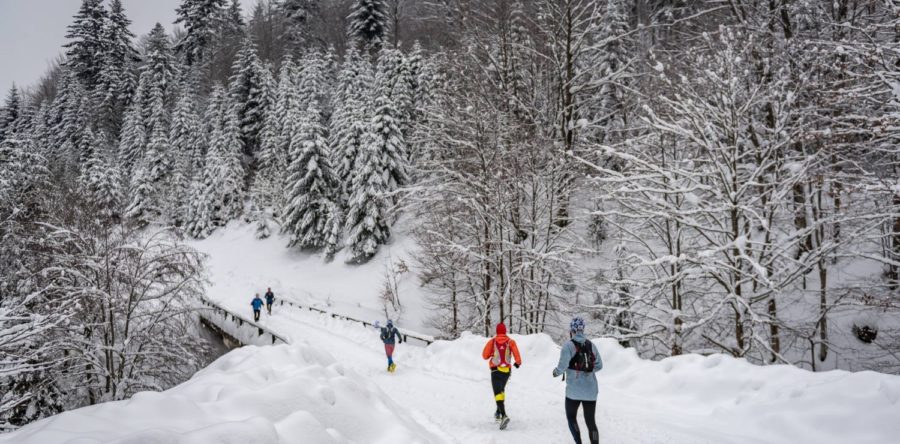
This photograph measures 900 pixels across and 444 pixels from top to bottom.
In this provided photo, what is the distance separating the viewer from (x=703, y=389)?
6.84 meters

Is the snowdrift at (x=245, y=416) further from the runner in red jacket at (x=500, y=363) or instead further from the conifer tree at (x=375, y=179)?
the conifer tree at (x=375, y=179)

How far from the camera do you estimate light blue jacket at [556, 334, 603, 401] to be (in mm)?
5379

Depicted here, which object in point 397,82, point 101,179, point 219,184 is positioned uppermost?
point 397,82

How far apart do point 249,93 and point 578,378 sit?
53.4 metres

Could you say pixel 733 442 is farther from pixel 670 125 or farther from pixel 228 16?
pixel 228 16

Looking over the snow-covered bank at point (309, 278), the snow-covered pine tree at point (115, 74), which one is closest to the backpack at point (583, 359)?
the snow-covered bank at point (309, 278)

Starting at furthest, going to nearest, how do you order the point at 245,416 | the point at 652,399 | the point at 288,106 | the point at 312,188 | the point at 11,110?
1. the point at 11,110
2. the point at 288,106
3. the point at 312,188
4. the point at 652,399
5. the point at 245,416

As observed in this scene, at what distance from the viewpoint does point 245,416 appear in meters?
4.67

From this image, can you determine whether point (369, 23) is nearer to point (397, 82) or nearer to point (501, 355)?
point (397, 82)

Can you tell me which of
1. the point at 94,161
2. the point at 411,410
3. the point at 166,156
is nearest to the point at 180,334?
the point at 411,410

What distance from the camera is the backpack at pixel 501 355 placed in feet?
22.6

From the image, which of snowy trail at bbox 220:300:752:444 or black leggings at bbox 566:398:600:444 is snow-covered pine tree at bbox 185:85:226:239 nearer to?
snowy trail at bbox 220:300:752:444

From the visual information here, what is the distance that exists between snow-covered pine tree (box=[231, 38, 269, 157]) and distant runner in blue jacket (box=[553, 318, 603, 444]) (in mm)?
49931

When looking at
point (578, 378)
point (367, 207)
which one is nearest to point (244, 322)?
point (367, 207)
